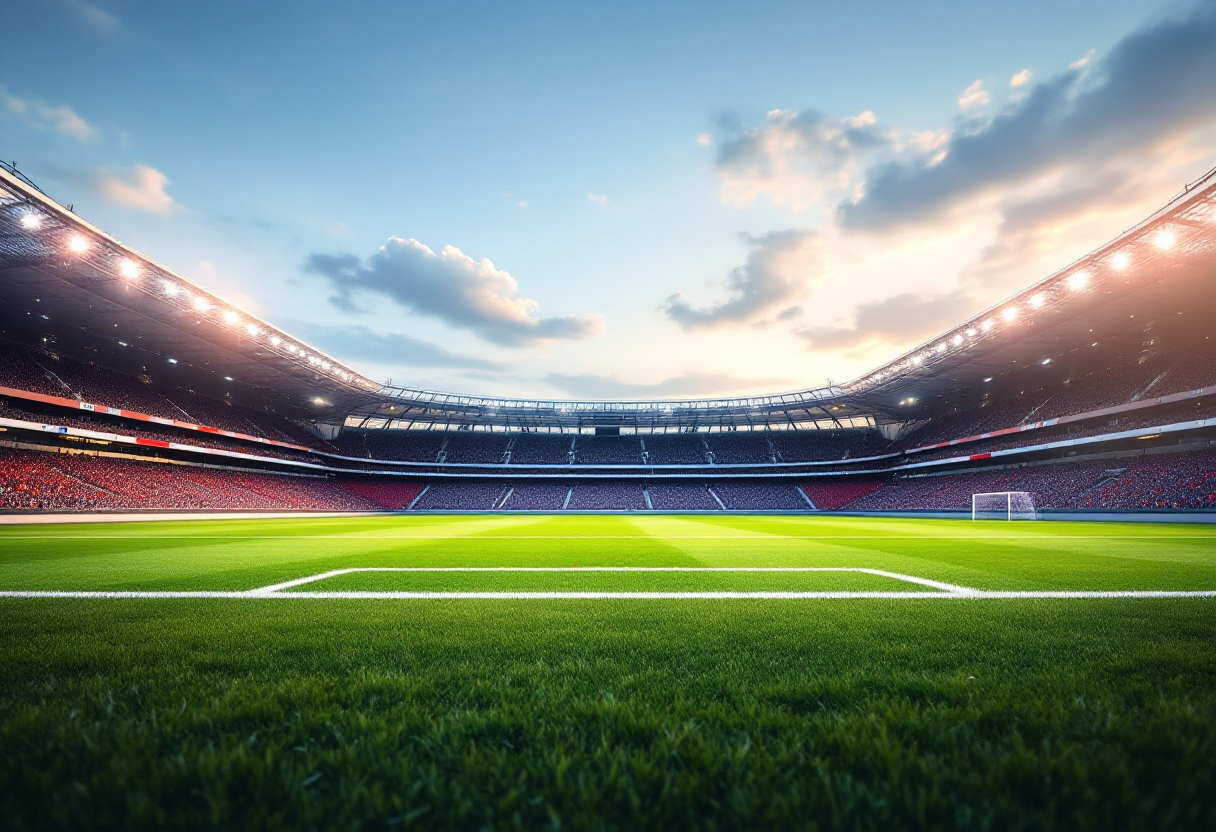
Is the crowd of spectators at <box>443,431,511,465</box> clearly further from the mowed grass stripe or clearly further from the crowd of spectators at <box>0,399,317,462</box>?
the mowed grass stripe

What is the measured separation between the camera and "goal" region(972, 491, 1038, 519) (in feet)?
93.5

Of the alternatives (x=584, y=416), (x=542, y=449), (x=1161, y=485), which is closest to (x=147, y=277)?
(x=584, y=416)

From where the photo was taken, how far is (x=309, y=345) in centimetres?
3047

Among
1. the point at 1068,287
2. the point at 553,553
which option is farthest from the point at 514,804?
the point at 1068,287

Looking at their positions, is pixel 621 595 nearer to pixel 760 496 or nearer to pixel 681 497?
pixel 681 497

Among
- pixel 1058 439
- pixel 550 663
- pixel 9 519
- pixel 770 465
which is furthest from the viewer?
pixel 770 465

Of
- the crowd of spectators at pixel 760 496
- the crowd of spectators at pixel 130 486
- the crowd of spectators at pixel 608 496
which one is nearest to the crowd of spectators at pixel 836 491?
the crowd of spectators at pixel 760 496

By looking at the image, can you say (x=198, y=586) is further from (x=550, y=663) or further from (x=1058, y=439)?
(x=1058, y=439)

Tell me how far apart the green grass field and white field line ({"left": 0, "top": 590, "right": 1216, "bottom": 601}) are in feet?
0.22

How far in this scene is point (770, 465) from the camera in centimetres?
5372

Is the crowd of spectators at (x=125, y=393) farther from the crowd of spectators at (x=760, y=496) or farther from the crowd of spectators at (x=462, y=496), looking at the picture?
the crowd of spectators at (x=760, y=496)

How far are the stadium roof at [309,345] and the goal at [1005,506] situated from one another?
30.9ft

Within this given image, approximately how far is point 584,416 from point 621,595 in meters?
51.0

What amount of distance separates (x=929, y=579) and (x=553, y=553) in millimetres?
6458
